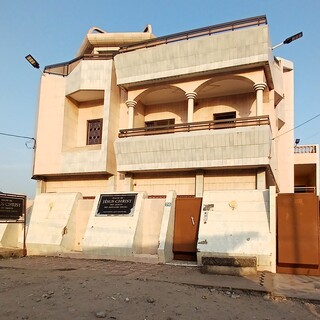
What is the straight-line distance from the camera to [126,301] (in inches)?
226

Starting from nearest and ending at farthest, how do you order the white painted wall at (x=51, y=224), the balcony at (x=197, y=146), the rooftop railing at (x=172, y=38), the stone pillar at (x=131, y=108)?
the white painted wall at (x=51, y=224), the balcony at (x=197, y=146), the rooftop railing at (x=172, y=38), the stone pillar at (x=131, y=108)

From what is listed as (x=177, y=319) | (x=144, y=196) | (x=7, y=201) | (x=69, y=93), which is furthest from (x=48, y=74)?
(x=177, y=319)

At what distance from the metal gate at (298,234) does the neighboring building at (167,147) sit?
307 millimetres

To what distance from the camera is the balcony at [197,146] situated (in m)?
12.4

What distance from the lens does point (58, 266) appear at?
9.55m

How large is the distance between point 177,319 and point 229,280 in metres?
2.93

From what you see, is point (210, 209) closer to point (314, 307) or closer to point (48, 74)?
point (314, 307)

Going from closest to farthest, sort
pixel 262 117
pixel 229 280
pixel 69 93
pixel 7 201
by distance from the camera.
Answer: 1. pixel 229 280
2. pixel 7 201
3. pixel 262 117
4. pixel 69 93

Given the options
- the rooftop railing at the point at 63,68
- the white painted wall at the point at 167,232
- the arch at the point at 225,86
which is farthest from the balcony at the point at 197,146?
the rooftop railing at the point at 63,68

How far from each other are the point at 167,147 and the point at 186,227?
12.3ft

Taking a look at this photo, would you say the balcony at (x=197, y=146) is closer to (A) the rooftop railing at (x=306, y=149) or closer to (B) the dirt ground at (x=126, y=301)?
(B) the dirt ground at (x=126, y=301)

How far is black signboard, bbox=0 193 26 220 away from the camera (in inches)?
457

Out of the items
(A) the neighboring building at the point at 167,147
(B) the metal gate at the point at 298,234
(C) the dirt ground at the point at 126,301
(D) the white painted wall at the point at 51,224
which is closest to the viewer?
(C) the dirt ground at the point at 126,301

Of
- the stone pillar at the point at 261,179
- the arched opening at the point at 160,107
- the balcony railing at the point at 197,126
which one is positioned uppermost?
the arched opening at the point at 160,107
